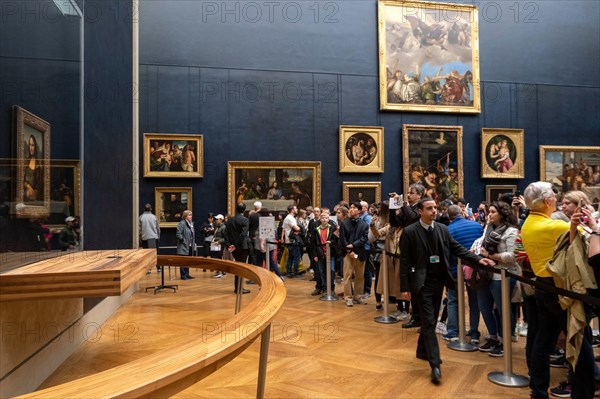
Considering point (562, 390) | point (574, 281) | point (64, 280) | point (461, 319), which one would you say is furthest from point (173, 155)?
point (574, 281)

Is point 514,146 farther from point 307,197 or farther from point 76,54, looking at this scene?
point 76,54

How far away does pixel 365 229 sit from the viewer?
26.4 ft

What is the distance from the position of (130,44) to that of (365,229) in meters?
5.72

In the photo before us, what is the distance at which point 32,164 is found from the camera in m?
3.57

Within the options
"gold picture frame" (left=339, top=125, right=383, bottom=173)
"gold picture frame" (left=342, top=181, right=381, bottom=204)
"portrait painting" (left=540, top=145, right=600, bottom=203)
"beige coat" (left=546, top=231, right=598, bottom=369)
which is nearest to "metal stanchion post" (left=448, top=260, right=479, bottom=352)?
"beige coat" (left=546, top=231, right=598, bottom=369)

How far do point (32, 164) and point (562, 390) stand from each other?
15.9ft

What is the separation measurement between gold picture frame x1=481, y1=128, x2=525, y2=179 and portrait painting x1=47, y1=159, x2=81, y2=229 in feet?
45.0

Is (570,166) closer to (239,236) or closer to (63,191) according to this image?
(239,236)

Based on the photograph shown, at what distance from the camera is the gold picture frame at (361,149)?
48.4 feet

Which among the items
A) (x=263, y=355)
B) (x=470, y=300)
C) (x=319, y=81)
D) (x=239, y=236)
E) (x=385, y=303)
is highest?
(x=319, y=81)

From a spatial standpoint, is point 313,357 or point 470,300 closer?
point 313,357

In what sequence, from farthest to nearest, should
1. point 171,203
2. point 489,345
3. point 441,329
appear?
point 171,203 < point 441,329 < point 489,345

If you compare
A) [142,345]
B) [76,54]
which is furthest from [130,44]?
[142,345]

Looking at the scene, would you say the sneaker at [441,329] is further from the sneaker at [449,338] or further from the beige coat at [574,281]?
the beige coat at [574,281]
